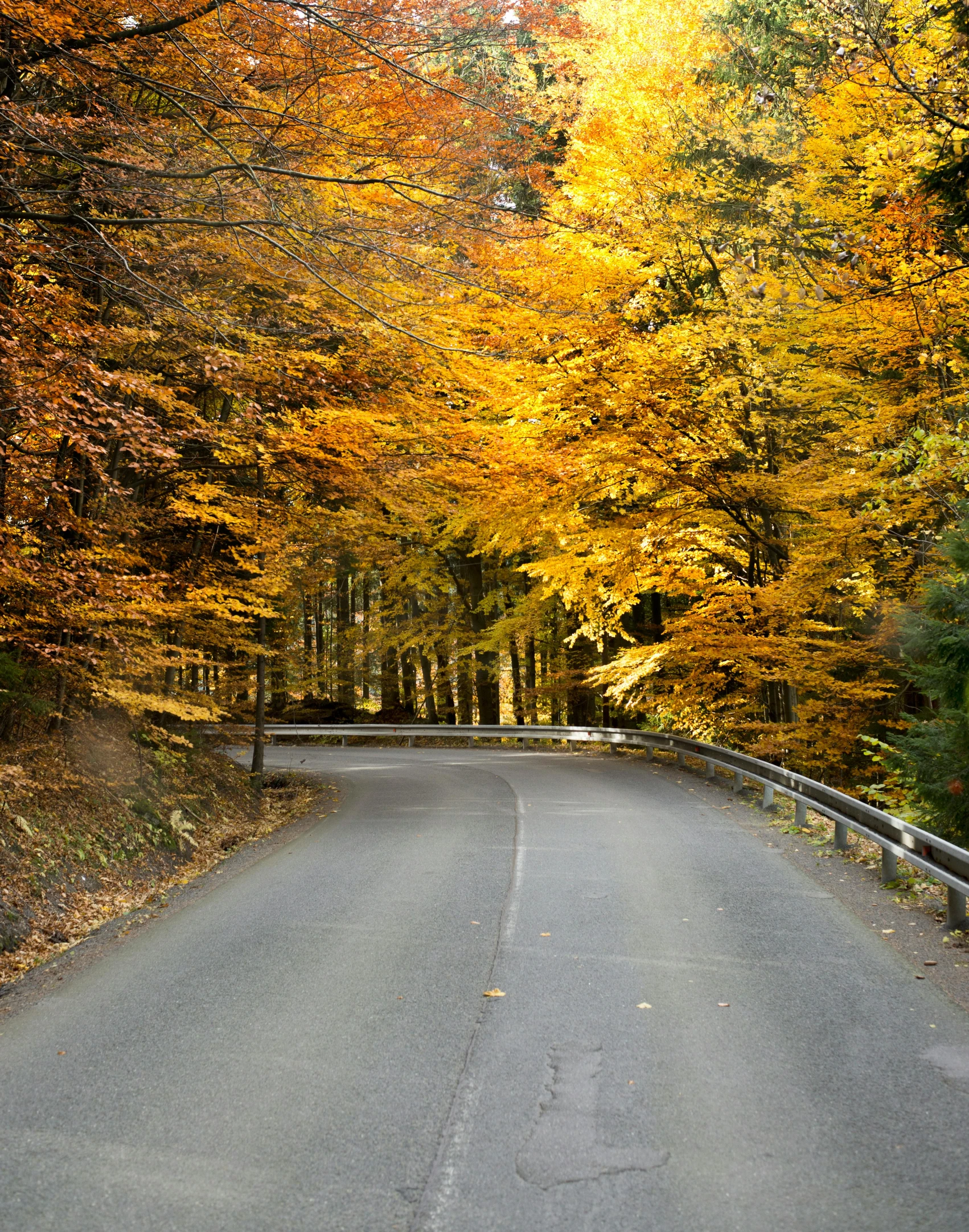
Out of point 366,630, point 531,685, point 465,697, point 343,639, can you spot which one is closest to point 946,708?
point 366,630

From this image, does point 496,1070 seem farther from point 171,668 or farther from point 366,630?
point 366,630

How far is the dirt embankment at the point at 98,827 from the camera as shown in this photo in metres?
8.01

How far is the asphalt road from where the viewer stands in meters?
→ 3.61

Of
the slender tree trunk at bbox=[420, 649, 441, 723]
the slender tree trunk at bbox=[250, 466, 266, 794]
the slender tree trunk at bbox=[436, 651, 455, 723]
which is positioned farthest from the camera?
the slender tree trunk at bbox=[420, 649, 441, 723]

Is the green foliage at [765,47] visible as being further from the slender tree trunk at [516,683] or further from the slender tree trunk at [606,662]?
the slender tree trunk at [516,683]

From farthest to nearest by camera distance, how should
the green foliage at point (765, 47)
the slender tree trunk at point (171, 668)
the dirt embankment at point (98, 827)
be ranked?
1. the green foliage at point (765, 47)
2. the slender tree trunk at point (171, 668)
3. the dirt embankment at point (98, 827)

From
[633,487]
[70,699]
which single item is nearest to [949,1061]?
[70,699]

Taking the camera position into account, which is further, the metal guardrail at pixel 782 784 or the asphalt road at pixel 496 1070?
the metal guardrail at pixel 782 784

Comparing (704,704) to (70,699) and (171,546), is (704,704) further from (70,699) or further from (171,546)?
(70,699)

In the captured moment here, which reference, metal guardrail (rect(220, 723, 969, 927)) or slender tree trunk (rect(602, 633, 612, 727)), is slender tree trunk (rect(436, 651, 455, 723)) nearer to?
metal guardrail (rect(220, 723, 969, 927))

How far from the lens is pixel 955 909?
702cm

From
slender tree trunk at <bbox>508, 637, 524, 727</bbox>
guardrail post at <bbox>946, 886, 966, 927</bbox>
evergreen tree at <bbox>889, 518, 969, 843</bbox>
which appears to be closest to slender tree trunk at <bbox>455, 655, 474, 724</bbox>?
slender tree trunk at <bbox>508, 637, 524, 727</bbox>

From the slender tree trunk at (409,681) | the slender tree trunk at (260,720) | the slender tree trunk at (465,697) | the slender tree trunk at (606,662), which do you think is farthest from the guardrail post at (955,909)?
the slender tree trunk at (409,681)

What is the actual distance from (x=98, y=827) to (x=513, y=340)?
868 cm
